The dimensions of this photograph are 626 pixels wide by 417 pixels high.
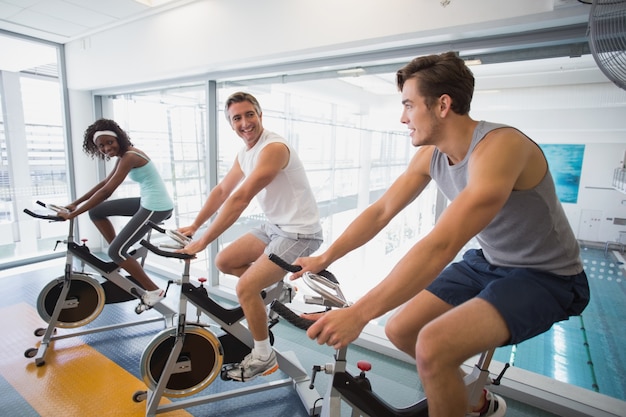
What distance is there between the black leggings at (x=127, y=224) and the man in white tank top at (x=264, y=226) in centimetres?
83

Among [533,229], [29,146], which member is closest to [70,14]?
[29,146]

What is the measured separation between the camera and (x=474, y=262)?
141 centimetres

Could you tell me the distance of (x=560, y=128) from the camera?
2197 mm

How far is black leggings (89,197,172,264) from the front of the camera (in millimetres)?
2670

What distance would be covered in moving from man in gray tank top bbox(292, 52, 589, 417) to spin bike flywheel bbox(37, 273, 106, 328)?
2141 millimetres

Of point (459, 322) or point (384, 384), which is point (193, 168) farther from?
point (459, 322)

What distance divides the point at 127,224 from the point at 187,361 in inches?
52.5

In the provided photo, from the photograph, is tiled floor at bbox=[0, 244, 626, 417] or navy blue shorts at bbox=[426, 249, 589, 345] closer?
navy blue shorts at bbox=[426, 249, 589, 345]

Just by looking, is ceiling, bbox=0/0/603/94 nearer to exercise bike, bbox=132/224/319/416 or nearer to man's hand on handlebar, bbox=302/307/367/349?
man's hand on handlebar, bbox=302/307/367/349

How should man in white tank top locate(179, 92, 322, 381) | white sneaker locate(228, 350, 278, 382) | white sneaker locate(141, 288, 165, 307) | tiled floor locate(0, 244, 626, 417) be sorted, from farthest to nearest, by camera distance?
1. white sneaker locate(141, 288, 165, 307)
2. tiled floor locate(0, 244, 626, 417)
3. white sneaker locate(228, 350, 278, 382)
4. man in white tank top locate(179, 92, 322, 381)

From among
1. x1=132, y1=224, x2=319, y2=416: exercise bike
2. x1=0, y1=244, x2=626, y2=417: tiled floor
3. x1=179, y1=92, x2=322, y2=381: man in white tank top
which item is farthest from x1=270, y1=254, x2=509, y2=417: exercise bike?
x1=0, y1=244, x2=626, y2=417: tiled floor

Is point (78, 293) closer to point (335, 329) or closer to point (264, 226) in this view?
point (264, 226)

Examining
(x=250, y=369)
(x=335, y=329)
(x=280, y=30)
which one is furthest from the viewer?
(x=280, y=30)

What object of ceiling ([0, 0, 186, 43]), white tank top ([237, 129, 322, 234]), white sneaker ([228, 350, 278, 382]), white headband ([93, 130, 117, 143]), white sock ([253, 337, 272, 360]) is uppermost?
ceiling ([0, 0, 186, 43])
